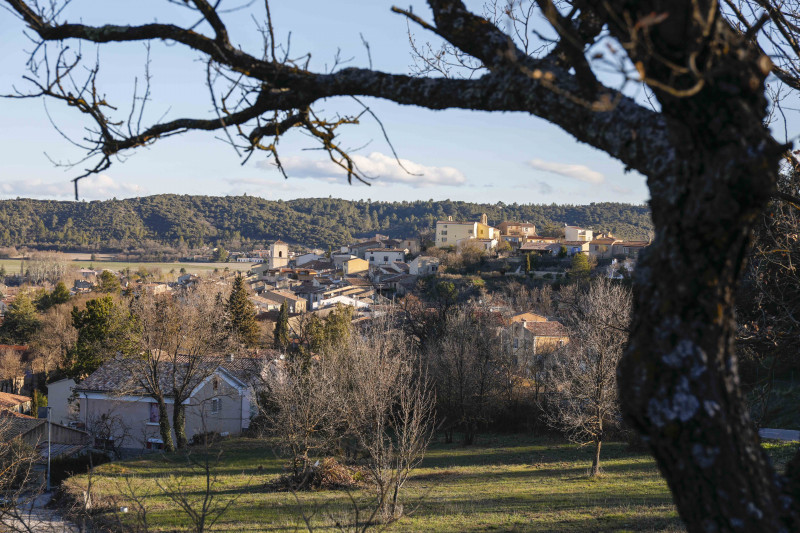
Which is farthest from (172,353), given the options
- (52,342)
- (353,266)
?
(353,266)

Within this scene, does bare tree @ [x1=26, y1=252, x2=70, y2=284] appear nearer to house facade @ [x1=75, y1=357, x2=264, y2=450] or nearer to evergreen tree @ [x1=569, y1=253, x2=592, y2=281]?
house facade @ [x1=75, y1=357, x2=264, y2=450]

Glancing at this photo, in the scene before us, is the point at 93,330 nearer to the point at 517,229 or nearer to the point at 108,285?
the point at 108,285

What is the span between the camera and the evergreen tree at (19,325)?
5047 cm

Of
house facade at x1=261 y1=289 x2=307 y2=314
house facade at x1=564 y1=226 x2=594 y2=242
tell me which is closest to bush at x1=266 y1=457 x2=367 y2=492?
house facade at x1=261 y1=289 x2=307 y2=314

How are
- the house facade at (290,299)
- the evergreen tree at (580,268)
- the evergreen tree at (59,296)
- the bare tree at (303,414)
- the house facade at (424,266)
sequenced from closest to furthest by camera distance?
1. the bare tree at (303,414)
2. the evergreen tree at (580,268)
3. the evergreen tree at (59,296)
4. the house facade at (290,299)
5. the house facade at (424,266)

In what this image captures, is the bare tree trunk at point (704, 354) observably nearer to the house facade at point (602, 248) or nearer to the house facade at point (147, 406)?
the house facade at point (147, 406)

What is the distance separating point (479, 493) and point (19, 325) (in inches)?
1854

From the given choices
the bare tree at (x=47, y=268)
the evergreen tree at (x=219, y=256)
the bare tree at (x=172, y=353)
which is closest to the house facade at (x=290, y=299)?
the bare tree at (x=172, y=353)

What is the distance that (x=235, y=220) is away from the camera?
15162cm

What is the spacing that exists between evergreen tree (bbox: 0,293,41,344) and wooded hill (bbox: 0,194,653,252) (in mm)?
82643

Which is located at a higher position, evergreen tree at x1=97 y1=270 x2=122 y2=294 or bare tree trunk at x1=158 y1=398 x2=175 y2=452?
evergreen tree at x1=97 y1=270 x2=122 y2=294

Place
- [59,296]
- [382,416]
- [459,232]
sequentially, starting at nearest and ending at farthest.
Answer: [382,416] < [59,296] < [459,232]

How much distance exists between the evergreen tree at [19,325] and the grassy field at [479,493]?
31.8m

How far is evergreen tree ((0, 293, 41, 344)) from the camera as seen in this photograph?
1987 inches
